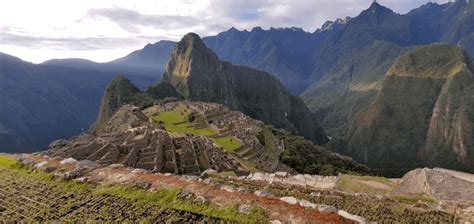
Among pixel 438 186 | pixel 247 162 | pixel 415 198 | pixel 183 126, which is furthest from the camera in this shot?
pixel 183 126

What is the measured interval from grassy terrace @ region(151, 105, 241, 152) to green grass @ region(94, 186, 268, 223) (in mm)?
31036

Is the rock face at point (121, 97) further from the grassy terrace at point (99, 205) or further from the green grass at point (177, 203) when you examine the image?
the green grass at point (177, 203)

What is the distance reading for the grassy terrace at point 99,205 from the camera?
10961 millimetres

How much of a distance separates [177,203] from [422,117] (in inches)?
5382

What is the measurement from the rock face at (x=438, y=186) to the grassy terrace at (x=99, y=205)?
13.0m

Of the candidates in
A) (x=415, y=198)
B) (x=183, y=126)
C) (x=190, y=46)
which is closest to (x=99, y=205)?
(x=415, y=198)

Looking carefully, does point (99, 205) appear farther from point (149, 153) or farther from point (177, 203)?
Answer: point (149, 153)

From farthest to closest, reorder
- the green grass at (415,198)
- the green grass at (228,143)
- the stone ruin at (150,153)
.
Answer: the green grass at (228,143) → the stone ruin at (150,153) → the green grass at (415,198)

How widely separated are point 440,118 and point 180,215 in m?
133

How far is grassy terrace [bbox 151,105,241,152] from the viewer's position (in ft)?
159

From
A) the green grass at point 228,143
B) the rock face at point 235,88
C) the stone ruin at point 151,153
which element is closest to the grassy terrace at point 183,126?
the green grass at point 228,143

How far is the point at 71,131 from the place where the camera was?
640 ft

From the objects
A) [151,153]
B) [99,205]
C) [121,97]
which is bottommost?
[121,97]

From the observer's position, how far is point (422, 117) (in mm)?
126688
